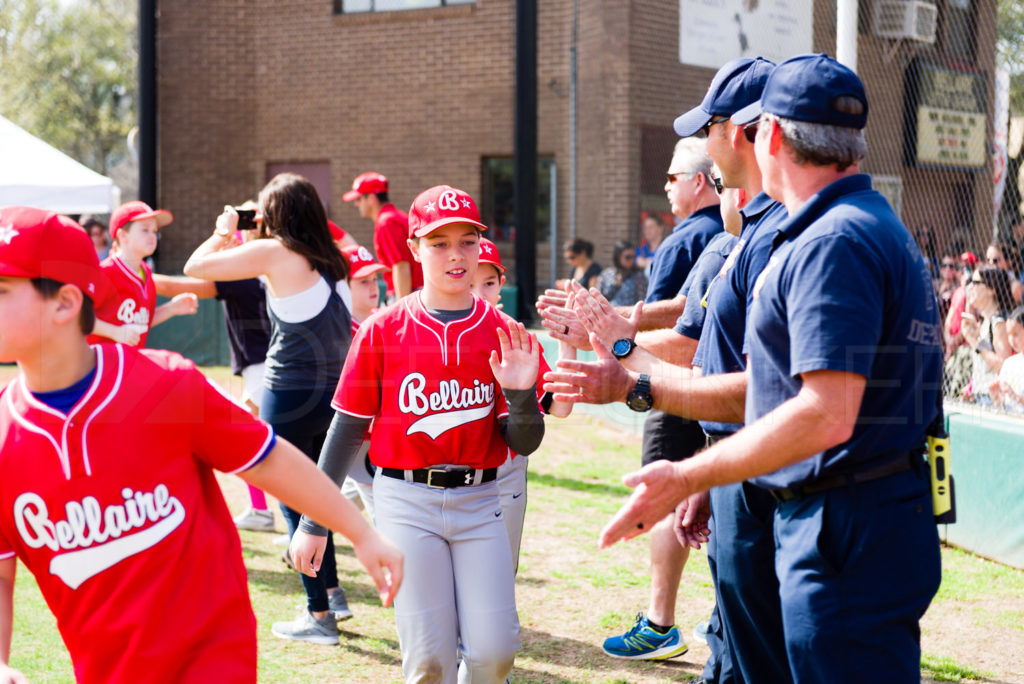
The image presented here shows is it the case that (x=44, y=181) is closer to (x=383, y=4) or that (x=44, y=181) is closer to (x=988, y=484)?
(x=988, y=484)

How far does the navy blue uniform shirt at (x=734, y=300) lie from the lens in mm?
2893

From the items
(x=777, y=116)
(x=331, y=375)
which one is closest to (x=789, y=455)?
(x=777, y=116)

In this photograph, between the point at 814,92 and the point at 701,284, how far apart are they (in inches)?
56.6

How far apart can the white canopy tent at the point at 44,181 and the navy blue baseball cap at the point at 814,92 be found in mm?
5964

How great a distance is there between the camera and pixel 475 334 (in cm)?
371

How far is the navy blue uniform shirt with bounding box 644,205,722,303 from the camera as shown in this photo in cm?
472

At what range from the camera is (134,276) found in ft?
20.2

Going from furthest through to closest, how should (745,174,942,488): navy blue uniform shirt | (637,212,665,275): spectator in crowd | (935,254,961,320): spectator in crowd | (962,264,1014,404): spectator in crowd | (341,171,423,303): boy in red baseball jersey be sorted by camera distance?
(637,212,665,275): spectator in crowd → (935,254,961,320): spectator in crowd → (341,171,423,303): boy in red baseball jersey → (962,264,1014,404): spectator in crowd → (745,174,942,488): navy blue uniform shirt

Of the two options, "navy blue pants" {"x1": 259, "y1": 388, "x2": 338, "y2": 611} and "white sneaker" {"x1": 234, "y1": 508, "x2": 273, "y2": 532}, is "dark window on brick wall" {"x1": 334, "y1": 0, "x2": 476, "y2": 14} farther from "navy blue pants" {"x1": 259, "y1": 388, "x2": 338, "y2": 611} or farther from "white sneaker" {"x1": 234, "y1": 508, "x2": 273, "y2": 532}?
"navy blue pants" {"x1": 259, "y1": 388, "x2": 338, "y2": 611}

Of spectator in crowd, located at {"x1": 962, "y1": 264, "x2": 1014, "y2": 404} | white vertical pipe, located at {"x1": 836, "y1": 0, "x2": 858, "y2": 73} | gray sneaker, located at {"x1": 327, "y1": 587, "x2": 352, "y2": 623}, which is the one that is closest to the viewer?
gray sneaker, located at {"x1": 327, "y1": 587, "x2": 352, "y2": 623}

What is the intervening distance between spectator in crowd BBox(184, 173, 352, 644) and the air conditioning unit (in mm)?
13245

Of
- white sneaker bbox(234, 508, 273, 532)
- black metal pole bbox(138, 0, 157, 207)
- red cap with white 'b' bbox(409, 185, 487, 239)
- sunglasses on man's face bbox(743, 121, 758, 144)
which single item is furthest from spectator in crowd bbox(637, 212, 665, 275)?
sunglasses on man's face bbox(743, 121, 758, 144)

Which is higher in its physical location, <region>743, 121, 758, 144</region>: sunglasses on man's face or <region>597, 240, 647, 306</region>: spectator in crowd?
<region>743, 121, 758, 144</region>: sunglasses on man's face

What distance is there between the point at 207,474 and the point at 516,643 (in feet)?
4.88
